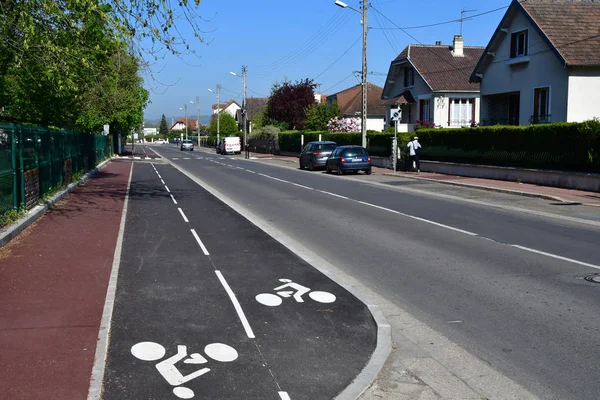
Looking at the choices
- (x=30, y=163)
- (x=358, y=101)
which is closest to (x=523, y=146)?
(x=30, y=163)

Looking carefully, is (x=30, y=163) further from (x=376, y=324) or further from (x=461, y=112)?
(x=461, y=112)

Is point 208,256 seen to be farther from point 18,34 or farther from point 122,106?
point 122,106

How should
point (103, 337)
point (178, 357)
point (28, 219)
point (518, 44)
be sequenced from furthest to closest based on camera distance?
point (518, 44) → point (28, 219) → point (103, 337) → point (178, 357)

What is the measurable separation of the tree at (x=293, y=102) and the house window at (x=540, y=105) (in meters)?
39.2

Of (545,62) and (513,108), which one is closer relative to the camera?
(545,62)

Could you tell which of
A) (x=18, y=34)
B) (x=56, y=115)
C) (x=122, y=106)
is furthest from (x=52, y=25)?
(x=122, y=106)

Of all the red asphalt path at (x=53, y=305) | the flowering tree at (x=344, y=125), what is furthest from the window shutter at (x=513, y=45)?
the red asphalt path at (x=53, y=305)

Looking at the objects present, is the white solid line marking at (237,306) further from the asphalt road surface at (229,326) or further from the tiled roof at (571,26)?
the tiled roof at (571,26)

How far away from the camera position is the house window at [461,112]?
154 ft

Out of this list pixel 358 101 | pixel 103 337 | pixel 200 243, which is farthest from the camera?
pixel 358 101

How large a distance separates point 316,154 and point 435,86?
14324 millimetres

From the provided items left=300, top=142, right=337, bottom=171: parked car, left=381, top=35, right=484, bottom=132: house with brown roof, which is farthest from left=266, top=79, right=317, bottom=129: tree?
left=300, top=142, right=337, bottom=171: parked car

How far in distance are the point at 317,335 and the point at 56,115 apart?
19044 mm

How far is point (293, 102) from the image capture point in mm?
71438
